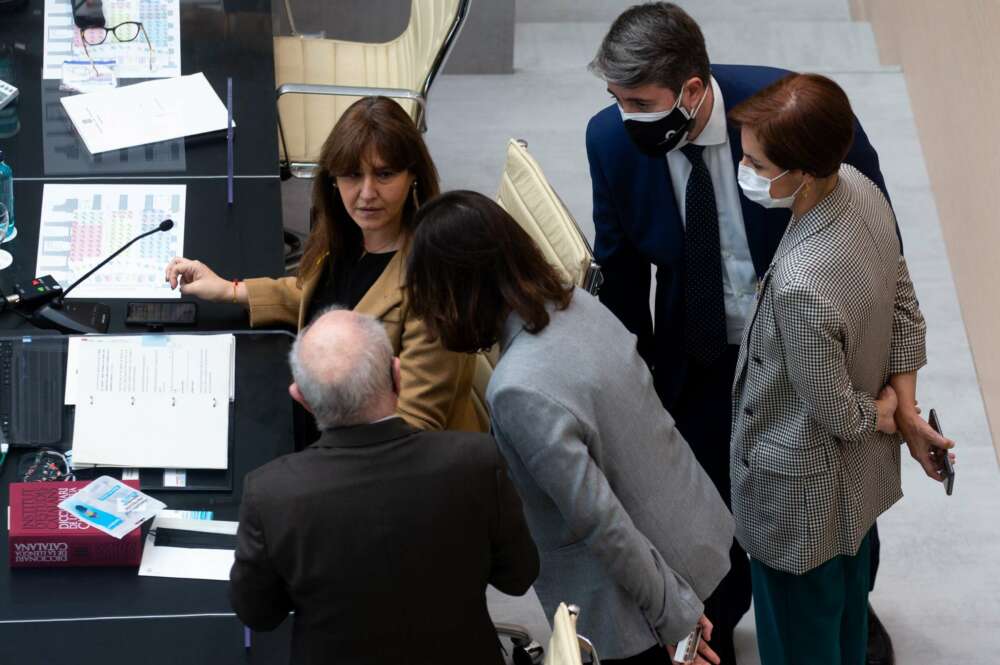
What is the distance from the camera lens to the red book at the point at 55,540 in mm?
2158

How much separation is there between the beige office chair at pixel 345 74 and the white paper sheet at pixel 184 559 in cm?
159

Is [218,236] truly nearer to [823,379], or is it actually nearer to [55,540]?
[55,540]

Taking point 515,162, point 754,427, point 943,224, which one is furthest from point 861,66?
point 754,427

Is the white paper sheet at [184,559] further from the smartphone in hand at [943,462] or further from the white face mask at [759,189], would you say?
the smartphone in hand at [943,462]

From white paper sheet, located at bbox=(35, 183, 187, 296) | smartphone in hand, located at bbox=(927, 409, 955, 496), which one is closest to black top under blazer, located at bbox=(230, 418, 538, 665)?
smartphone in hand, located at bbox=(927, 409, 955, 496)

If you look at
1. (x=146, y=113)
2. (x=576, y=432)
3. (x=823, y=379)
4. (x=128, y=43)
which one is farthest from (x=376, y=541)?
(x=128, y=43)

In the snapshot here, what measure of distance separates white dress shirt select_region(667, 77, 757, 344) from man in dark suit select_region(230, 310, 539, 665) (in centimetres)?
90

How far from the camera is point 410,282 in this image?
2.00 meters

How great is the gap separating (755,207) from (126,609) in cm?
137

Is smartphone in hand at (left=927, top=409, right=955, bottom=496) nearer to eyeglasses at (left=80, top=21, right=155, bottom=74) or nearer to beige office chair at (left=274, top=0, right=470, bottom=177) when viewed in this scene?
beige office chair at (left=274, top=0, right=470, bottom=177)

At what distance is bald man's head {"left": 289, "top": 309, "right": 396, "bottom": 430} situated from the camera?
5.92ft

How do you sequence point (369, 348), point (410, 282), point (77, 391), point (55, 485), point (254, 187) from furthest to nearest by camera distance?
point (254, 187)
point (77, 391)
point (55, 485)
point (410, 282)
point (369, 348)

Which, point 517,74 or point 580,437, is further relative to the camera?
point 517,74

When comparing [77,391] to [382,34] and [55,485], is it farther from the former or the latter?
[382,34]
